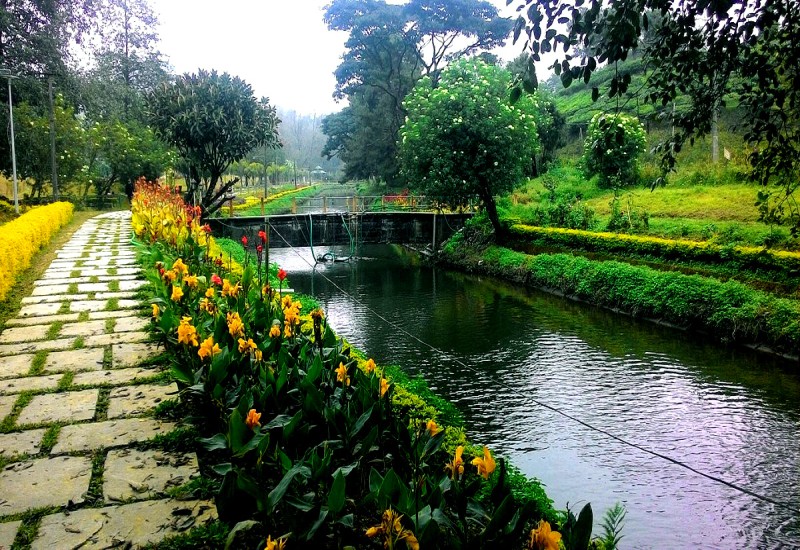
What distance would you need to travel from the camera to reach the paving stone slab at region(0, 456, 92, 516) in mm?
2398

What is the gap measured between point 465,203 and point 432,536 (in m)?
17.7

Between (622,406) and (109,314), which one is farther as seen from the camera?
(622,406)

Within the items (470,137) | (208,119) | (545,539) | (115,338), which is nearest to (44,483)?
(545,539)

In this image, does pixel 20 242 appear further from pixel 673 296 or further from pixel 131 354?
pixel 673 296

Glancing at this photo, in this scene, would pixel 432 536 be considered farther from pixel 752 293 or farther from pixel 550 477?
pixel 752 293

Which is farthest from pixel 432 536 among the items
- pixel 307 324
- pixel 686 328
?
pixel 686 328

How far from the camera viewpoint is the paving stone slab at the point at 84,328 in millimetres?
4895

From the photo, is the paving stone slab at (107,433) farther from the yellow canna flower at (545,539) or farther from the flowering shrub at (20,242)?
the flowering shrub at (20,242)

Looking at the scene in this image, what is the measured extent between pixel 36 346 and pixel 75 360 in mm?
636

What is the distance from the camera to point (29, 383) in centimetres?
377

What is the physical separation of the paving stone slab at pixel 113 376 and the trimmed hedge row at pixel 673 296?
874 cm

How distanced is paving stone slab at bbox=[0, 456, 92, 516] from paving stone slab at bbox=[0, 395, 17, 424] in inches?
26.9

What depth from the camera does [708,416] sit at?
22.8ft

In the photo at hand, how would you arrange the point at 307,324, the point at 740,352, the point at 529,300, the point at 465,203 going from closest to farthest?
the point at 307,324
the point at 740,352
the point at 529,300
the point at 465,203
